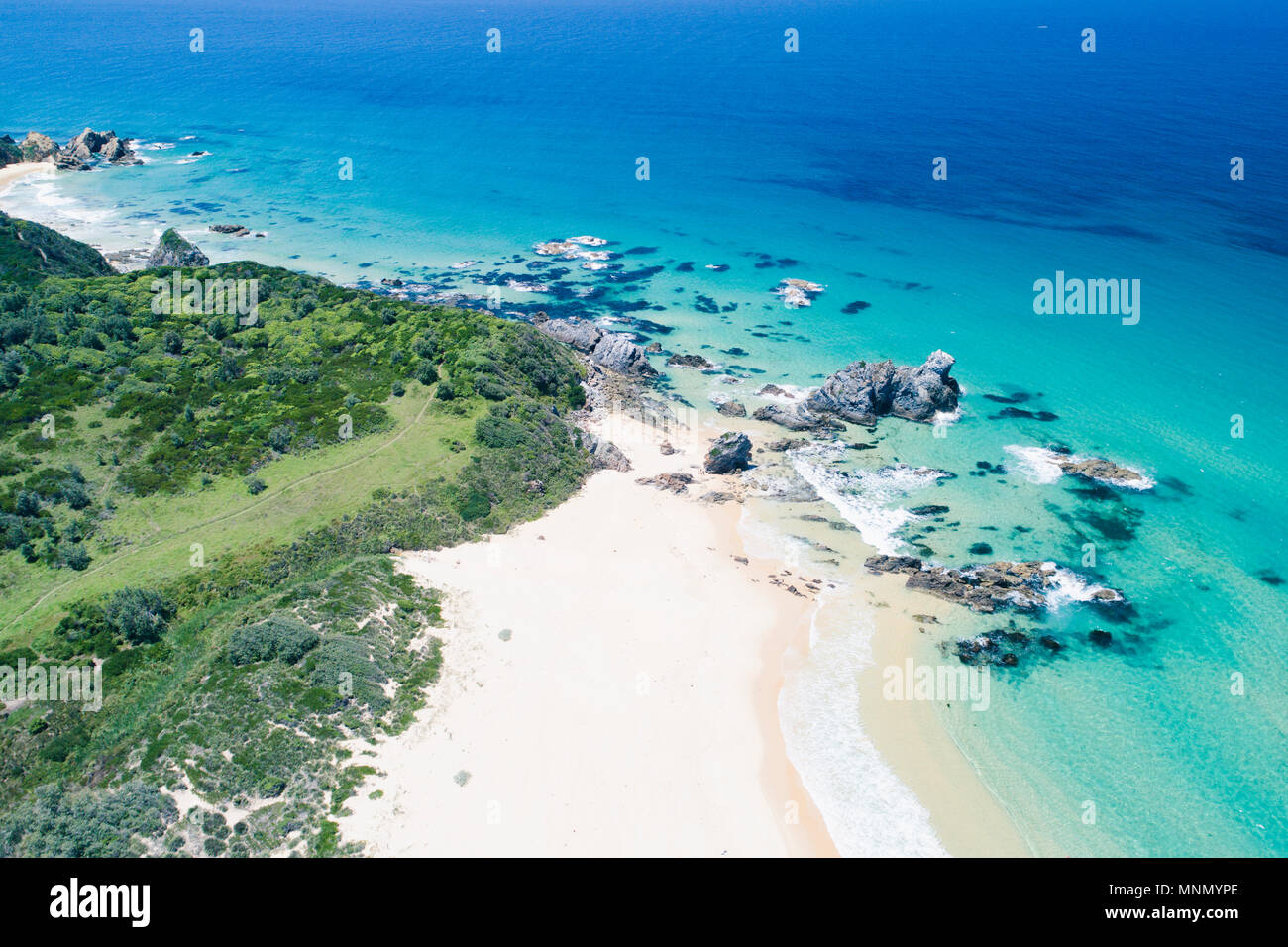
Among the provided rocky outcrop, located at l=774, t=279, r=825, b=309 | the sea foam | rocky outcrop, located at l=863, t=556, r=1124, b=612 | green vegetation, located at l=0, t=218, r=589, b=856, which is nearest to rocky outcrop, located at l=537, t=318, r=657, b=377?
green vegetation, located at l=0, t=218, r=589, b=856

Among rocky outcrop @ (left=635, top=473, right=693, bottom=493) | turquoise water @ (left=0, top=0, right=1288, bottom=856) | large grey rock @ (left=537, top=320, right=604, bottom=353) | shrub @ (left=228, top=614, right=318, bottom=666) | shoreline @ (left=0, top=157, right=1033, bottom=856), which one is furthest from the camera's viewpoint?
large grey rock @ (left=537, top=320, right=604, bottom=353)

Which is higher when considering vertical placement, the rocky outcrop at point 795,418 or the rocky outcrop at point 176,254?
the rocky outcrop at point 176,254

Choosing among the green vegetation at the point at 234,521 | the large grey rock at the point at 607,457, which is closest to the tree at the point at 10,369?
the green vegetation at the point at 234,521

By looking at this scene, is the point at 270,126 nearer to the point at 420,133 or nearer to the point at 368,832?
the point at 420,133

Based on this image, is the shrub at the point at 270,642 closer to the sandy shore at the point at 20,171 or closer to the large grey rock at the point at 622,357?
the large grey rock at the point at 622,357

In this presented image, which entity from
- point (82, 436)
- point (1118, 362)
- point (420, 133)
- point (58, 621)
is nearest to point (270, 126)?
point (420, 133)

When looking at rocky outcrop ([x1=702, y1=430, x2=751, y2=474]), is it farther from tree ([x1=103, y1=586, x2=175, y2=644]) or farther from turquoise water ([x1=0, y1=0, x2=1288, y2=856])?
tree ([x1=103, y1=586, x2=175, y2=644])

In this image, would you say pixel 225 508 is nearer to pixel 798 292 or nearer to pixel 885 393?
pixel 885 393
